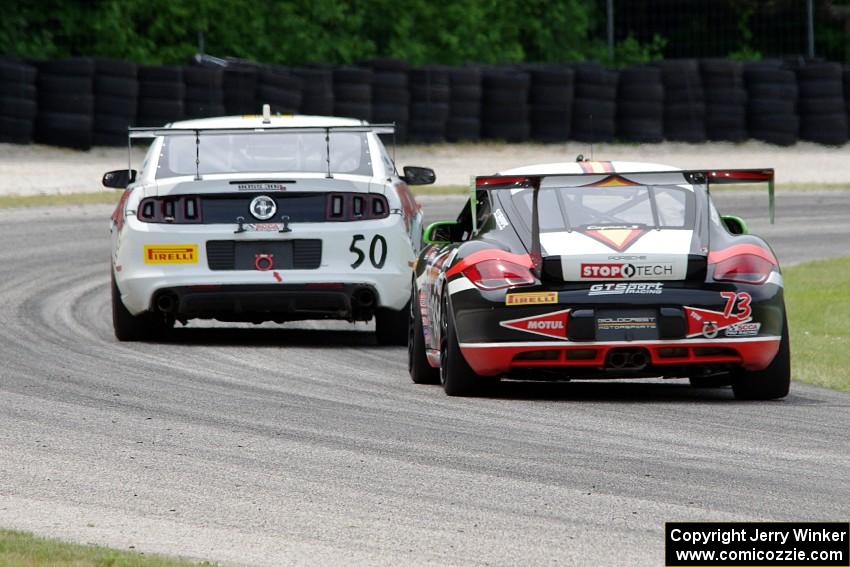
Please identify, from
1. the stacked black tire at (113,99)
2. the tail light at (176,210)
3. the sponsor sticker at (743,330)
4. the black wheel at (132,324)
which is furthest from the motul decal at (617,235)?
the stacked black tire at (113,99)

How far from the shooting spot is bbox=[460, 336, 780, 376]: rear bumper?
9.19m

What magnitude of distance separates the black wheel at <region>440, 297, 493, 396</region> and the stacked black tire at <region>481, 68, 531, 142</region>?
23.9m

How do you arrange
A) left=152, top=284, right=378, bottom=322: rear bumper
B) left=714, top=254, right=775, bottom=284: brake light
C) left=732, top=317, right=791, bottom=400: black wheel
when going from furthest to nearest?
left=152, top=284, right=378, bottom=322: rear bumper → left=732, top=317, right=791, bottom=400: black wheel → left=714, top=254, right=775, bottom=284: brake light

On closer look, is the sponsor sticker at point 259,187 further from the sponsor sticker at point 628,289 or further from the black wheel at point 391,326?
the sponsor sticker at point 628,289

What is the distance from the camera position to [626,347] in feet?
30.1

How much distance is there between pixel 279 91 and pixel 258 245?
1965cm

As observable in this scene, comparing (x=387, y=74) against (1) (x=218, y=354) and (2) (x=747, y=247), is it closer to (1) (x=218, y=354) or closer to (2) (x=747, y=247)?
(1) (x=218, y=354)

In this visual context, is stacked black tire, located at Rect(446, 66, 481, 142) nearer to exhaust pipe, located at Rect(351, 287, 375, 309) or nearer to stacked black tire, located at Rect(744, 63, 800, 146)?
stacked black tire, located at Rect(744, 63, 800, 146)

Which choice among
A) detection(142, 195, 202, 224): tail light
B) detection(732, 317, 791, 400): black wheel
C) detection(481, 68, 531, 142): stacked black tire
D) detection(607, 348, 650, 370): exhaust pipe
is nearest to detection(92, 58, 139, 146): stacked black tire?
detection(481, 68, 531, 142): stacked black tire

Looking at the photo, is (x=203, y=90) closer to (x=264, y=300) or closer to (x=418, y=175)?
(x=418, y=175)

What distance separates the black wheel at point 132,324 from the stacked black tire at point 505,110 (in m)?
21.2

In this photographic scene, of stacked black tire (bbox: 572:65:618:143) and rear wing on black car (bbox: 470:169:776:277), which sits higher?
rear wing on black car (bbox: 470:169:776:277)

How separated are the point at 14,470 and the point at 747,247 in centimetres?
402

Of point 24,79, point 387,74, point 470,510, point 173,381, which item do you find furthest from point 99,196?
point 470,510
